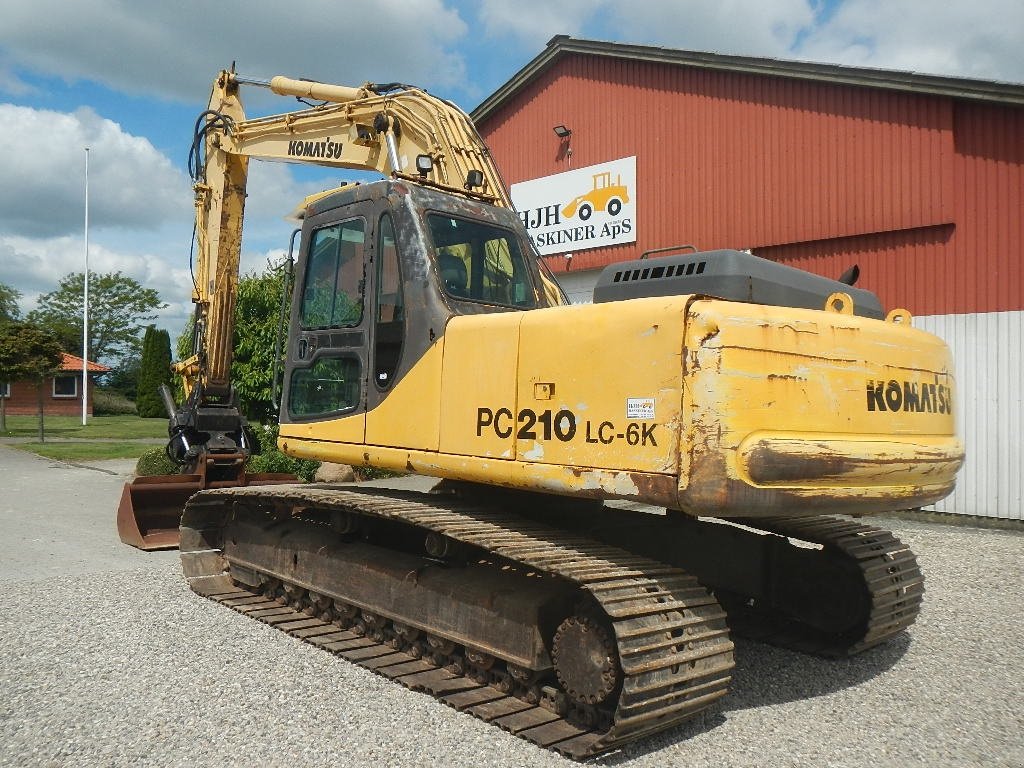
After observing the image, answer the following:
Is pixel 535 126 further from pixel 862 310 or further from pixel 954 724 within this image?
pixel 954 724

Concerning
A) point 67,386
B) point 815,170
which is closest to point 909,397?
point 815,170

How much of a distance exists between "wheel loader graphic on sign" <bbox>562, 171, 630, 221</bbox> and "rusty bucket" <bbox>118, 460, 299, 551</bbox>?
311 inches

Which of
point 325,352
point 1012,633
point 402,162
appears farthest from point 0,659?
point 1012,633

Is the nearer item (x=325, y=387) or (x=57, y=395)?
(x=325, y=387)

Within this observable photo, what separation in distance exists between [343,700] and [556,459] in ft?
5.54

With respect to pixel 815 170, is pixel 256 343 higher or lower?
lower

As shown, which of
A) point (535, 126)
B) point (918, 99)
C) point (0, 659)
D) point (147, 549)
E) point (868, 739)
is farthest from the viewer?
point (535, 126)

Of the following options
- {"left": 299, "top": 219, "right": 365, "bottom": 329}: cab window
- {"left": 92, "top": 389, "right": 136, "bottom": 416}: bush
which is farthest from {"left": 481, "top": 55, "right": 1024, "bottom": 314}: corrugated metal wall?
{"left": 92, "top": 389, "right": 136, "bottom": 416}: bush

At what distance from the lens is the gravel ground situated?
384 centimetres

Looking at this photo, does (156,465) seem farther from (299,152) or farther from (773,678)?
(773,678)

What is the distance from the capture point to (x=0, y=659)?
5.07m

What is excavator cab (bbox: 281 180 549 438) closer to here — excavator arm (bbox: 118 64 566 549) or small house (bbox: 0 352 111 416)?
excavator arm (bbox: 118 64 566 549)

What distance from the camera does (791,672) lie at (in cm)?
512

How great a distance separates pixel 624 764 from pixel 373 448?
2328mm
